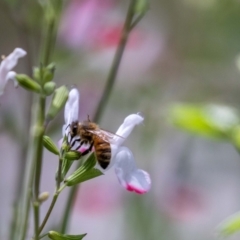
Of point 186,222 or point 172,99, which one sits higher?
point 172,99

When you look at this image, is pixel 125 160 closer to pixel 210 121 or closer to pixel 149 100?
pixel 210 121

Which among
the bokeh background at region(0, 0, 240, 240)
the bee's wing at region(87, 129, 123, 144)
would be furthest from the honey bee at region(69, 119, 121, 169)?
the bokeh background at region(0, 0, 240, 240)

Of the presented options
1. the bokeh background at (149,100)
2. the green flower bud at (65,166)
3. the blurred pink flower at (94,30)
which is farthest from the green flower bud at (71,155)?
the blurred pink flower at (94,30)

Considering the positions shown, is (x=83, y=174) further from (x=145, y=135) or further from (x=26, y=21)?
(x=145, y=135)

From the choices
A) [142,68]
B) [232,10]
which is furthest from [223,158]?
[232,10]

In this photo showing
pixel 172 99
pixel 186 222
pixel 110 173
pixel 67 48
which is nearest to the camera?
pixel 67 48

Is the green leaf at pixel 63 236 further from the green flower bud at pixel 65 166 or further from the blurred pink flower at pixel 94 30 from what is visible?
the blurred pink flower at pixel 94 30

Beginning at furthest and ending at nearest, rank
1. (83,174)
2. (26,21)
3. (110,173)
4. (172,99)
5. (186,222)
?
(172,99)
(110,173)
(186,222)
(26,21)
(83,174)

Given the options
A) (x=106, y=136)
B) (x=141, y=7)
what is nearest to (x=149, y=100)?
(x=141, y=7)
